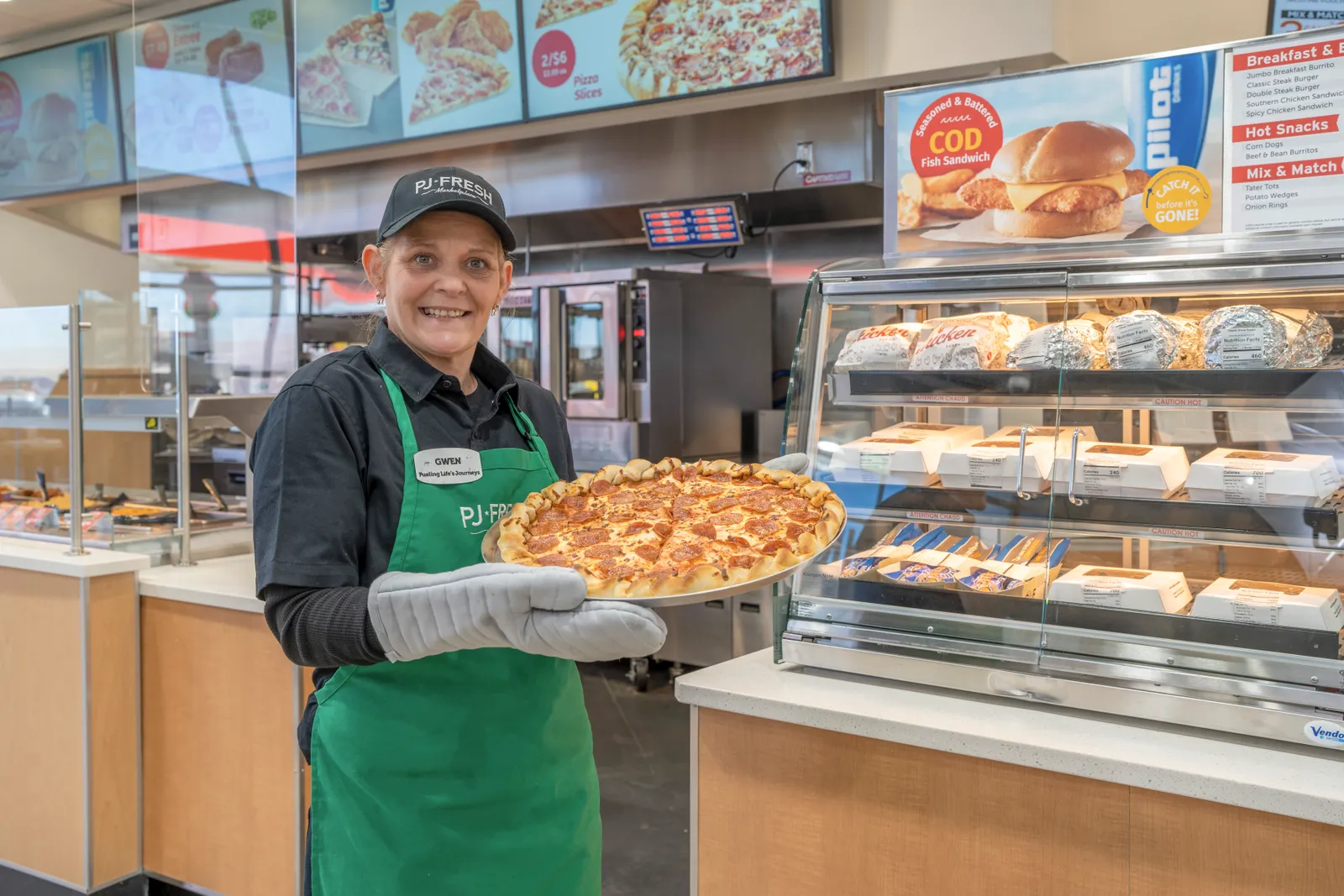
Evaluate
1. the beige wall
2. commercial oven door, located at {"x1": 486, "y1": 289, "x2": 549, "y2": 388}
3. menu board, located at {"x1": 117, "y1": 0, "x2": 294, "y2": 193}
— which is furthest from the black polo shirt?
commercial oven door, located at {"x1": 486, "y1": 289, "x2": 549, "y2": 388}

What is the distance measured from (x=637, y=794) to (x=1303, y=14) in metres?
4.04

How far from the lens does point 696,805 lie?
237cm

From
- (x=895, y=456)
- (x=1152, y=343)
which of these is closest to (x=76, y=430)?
(x=895, y=456)

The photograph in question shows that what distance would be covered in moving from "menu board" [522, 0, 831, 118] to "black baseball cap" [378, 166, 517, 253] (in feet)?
11.4

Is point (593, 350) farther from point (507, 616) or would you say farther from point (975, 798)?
point (507, 616)

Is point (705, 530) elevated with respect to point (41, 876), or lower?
elevated

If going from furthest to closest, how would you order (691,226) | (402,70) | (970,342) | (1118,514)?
(402,70) < (691,226) < (970,342) < (1118,514)

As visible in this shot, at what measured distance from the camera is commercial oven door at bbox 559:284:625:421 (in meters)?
6.02

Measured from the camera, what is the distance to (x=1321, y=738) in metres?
1.91

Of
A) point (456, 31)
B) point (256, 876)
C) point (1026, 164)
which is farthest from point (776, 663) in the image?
point (456, 31)

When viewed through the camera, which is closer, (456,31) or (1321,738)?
(1321,738)

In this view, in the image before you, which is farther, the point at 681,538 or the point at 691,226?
the point at 691,226

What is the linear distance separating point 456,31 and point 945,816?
5495 millimetres

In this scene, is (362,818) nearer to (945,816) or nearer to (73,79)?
(945,816)
